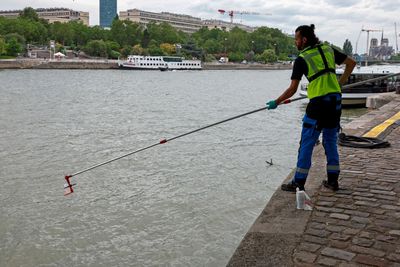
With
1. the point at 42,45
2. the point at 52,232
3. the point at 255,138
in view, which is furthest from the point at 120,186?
the point at 42,45

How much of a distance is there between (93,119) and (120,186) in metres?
13.4

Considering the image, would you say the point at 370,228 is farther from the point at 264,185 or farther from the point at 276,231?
the point at 264,185

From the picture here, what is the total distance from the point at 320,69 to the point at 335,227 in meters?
1.77

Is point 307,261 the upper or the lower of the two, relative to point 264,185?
upper

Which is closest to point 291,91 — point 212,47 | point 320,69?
point 320,69

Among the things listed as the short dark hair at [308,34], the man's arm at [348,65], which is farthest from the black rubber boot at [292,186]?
the short dark hair at [308,34]

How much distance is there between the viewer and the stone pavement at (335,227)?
4.23 m

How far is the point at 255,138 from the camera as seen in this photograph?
18.6 meters

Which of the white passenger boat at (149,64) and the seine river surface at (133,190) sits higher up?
the white passenger boat at (149,64)

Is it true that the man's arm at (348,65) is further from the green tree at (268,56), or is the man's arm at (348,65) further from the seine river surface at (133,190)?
the green tree at (268,56)

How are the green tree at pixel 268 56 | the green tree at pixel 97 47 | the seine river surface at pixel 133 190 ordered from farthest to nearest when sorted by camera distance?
the green tree at pixel 268 56
the green tree at pixel 97 47
the seine river surface at pixel 133 190

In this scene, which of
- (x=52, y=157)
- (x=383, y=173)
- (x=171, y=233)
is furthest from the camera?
A: (x=52, y=157)

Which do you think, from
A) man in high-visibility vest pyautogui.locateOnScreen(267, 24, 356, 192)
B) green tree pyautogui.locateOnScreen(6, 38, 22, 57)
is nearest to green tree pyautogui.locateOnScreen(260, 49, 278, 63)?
green tree pyautogui.locateOnScreen(6, 38, 22, 57)

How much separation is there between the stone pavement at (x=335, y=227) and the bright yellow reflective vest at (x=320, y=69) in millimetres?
1216
